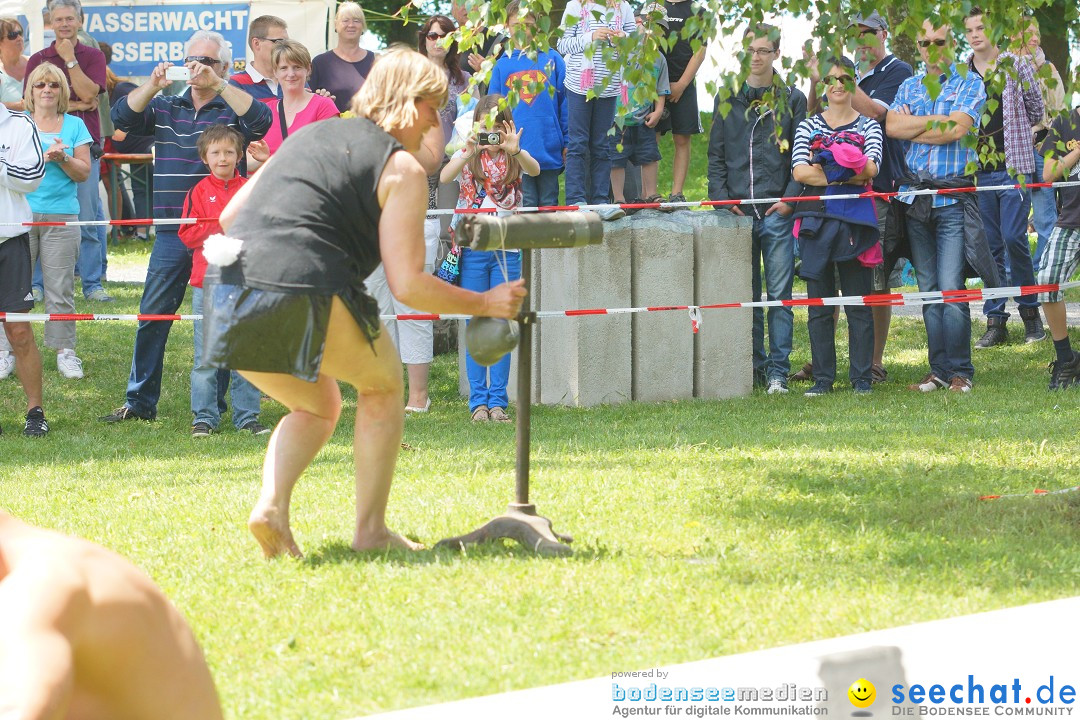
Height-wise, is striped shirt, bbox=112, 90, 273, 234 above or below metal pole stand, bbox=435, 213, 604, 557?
above

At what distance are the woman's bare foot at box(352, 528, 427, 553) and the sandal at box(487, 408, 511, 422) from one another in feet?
13.6

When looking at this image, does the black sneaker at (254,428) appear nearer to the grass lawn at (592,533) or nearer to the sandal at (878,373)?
the grass lawn at (592,533)

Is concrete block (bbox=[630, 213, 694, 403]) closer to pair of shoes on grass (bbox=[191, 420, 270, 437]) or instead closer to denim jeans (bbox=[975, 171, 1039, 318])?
denim jeans (bbox=[975, 171, 1039, 318])

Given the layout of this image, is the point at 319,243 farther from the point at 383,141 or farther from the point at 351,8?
the point at 351,8

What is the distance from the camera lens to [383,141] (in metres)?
4.94

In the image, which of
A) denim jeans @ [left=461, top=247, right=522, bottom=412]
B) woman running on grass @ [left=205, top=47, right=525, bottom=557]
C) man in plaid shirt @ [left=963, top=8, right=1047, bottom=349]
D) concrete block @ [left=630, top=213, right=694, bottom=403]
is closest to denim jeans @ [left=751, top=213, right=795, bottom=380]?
concrete block @ [left=630, top=213, right=694, bottom=403]

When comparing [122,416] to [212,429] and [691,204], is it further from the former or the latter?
[691,204]

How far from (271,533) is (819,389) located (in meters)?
6.03

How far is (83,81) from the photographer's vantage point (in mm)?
12953

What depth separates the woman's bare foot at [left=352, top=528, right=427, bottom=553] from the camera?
17.7 ft

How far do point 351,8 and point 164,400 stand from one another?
3311mm

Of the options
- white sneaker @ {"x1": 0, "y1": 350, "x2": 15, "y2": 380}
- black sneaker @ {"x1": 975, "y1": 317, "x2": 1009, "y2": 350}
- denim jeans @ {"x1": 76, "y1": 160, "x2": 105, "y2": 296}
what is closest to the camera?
white sneaker @ {"x1": 0, "y1": 350, "x2": 15, "y2": 380}

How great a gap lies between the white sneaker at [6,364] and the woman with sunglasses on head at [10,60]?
2.06 meters

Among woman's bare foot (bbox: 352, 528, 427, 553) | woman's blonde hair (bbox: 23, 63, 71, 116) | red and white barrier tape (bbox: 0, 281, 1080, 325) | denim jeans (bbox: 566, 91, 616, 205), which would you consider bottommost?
woman's bare foot (bbox: 352, 528, 427, 553)
